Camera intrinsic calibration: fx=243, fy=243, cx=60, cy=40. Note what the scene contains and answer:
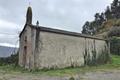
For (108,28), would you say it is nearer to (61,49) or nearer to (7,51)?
(7,51)

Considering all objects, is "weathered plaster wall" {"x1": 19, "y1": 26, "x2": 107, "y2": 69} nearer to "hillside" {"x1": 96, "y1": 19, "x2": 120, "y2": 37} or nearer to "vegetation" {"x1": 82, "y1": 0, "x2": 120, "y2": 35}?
"hillside" {"x1": 96, "y1": 19, "x2": 120, "y2": 37}

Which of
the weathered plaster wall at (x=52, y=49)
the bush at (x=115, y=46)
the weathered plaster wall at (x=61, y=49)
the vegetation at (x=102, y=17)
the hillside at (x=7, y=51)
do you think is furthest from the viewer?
the vegetation at (x=102, y=17)

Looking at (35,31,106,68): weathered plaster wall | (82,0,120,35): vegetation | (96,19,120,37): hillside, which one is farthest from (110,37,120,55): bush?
(82,0,120,35): vegetation

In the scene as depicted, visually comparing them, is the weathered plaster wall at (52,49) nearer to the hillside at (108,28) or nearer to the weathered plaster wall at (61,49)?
the weathered plaster wall at (61,49)

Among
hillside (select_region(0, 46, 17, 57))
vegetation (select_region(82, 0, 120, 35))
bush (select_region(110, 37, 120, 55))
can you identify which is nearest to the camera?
hillside (select_region(0, 46, 17, 57))

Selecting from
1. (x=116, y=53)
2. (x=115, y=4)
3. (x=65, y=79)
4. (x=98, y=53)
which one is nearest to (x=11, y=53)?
(x=98, y=53)

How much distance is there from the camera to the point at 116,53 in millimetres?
38688

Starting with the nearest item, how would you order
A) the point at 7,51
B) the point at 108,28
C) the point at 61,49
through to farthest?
1. the point at 61,49
2. the point at 7,51
3. the point at 108,28

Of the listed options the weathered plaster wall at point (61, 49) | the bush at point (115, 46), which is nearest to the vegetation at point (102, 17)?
the bush at point (115, 46)

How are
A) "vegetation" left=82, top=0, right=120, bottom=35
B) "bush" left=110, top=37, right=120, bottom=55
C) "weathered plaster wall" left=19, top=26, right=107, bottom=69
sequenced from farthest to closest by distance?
1. "vegetation" left=82, top=0, right=120, bottom=35
2. "bush" left=110, top=37, right=120, bottom=55
3. "weathered plaster wall" left=19, top=26, right=107, bottom=69

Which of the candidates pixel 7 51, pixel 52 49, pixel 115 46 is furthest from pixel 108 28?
pixel 52 49

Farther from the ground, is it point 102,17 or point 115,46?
point 102,17

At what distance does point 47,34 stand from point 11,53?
38.4 feet

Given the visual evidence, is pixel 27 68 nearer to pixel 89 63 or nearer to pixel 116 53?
pixel 89 63
